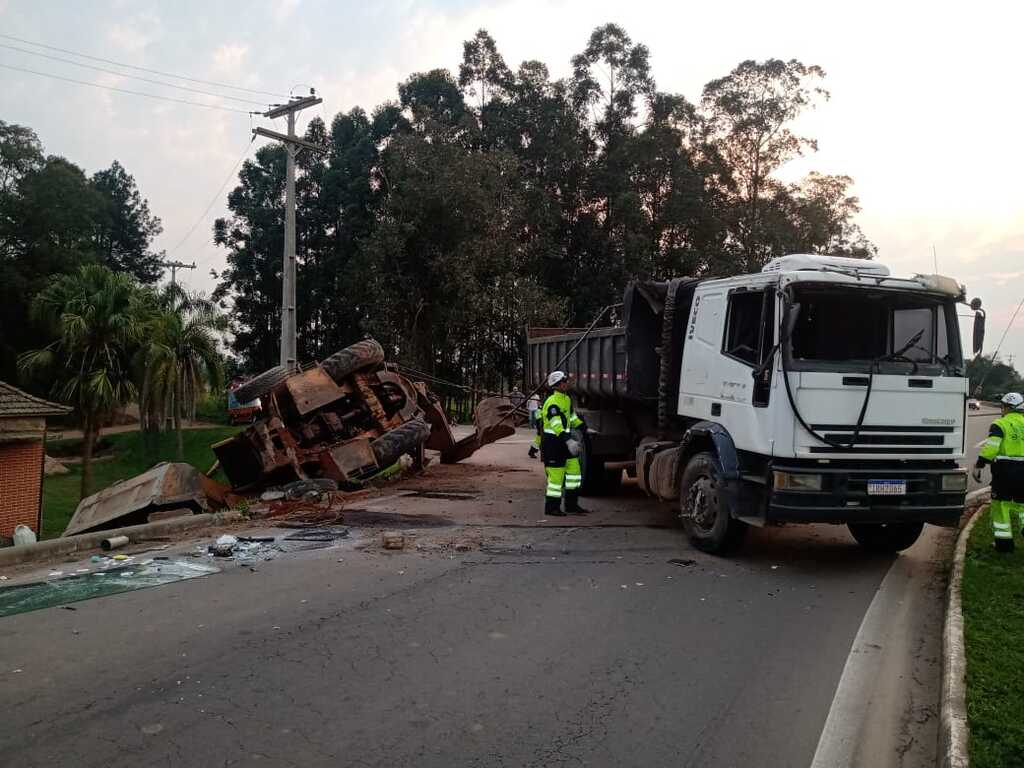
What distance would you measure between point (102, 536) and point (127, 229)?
49.4 metres

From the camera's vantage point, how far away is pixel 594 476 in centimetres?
1134

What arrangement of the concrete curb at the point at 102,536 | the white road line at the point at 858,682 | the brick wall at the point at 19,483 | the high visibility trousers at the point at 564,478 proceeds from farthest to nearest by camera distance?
1. the brick wall at the point at 19,483
2. the high visibility trousers at the point at 564,478
3. the concrete curb at the point at 102,536
4. the white road line at the point at 858,682

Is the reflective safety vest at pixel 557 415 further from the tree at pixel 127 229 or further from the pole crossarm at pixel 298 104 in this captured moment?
the tree at pixel 127 229

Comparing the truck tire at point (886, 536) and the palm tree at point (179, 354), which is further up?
the palm tree at point (179, 354)

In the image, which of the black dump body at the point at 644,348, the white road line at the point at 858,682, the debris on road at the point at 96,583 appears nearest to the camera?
the white road line at the point at 858,682

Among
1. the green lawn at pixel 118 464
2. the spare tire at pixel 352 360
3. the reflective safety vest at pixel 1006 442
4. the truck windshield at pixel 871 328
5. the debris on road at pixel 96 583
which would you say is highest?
the truck windshield at pixel 871 328

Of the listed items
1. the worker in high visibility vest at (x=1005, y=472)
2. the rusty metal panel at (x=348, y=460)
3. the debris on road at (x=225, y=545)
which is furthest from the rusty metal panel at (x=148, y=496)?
the worker in high visibility vest at (x=1005, y=472)

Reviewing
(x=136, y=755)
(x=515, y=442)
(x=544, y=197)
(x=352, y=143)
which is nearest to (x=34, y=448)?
(x=515, y=442)

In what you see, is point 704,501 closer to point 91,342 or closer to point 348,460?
point 348,460

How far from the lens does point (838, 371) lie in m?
6.82

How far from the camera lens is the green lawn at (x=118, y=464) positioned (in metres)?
23.1

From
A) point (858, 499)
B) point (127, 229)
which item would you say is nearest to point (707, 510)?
point (858, 499)

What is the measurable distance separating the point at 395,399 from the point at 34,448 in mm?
8367

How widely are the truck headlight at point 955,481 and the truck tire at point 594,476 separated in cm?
486
